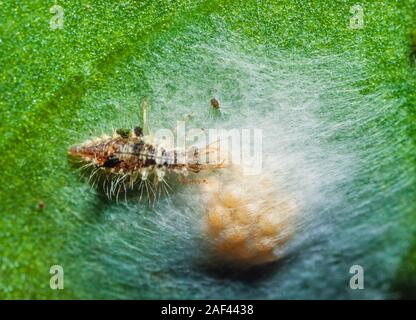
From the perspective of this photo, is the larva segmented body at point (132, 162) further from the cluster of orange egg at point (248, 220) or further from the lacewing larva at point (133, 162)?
the cluster of orange egg at point (248, 220)

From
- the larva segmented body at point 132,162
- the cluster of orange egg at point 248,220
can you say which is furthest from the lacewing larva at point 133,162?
the cluster of orange egg at point 248,220

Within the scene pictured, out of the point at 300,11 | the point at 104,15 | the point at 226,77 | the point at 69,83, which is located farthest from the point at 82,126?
the point at 300,11

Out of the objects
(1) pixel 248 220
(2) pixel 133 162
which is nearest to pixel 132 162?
(2) pixel 133 162

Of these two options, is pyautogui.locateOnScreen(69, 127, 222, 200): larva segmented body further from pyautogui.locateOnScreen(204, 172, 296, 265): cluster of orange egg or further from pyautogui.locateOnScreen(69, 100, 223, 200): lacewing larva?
pyautogui.locateOnScreen(204, 172, 296, 265): cluster of orange egg

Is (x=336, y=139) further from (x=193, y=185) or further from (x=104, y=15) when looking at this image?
(x=104, y=15)

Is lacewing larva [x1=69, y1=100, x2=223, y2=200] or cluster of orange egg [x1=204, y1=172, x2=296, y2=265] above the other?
lacewing larva [x1=69, y1=100, x2=223, y2=200]

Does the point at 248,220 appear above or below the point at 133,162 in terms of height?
below

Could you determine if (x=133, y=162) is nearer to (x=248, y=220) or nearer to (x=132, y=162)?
(x=132, y=162)

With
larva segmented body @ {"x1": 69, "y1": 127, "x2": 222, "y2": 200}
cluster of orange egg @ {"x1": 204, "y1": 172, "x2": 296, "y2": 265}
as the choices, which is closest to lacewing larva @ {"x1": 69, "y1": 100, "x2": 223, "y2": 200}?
larva segmented body @ {"x1": 69, "y1": 127, "x2": 222, "y2": 200}
